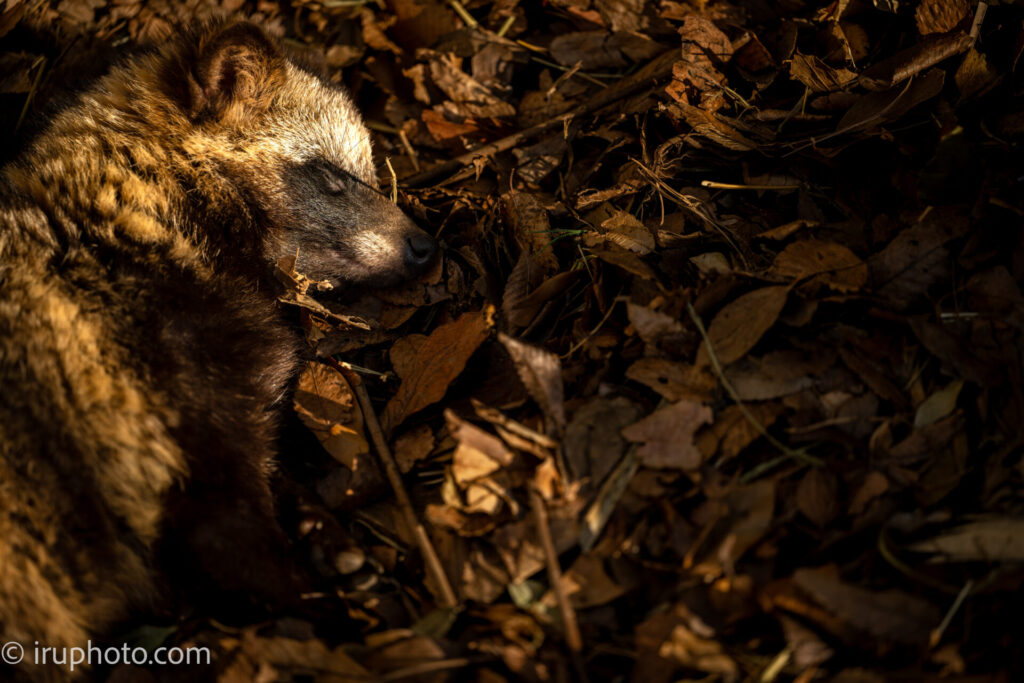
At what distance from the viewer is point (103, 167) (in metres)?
3.04

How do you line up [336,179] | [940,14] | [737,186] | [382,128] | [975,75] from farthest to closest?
[382,128] < [336,179] < [737,186] < [940,14] < [975,75]

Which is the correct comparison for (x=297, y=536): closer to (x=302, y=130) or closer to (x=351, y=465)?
(x=351, y=465)

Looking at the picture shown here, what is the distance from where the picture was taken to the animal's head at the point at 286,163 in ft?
11.1

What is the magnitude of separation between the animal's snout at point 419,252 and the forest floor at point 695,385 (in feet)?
0.37

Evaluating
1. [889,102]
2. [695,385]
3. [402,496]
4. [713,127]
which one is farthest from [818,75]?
[402,496]

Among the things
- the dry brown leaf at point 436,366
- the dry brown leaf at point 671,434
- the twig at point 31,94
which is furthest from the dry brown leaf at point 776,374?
the twig at point 31,94

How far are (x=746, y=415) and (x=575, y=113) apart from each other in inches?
78.0

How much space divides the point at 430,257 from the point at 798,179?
1693 millimetres

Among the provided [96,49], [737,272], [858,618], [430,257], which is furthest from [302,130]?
[858,618]

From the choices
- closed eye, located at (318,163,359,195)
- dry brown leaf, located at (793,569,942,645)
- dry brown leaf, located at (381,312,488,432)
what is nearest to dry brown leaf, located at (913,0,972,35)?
dry brown leaf, located at (381,312,488,432)

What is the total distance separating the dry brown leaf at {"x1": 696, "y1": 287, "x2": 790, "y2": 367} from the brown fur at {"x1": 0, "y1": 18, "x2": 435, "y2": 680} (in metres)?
1.50

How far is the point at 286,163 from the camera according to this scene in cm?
358

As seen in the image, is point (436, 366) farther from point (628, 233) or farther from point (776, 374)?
point (776, 374)

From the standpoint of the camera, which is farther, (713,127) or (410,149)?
(410,149)
